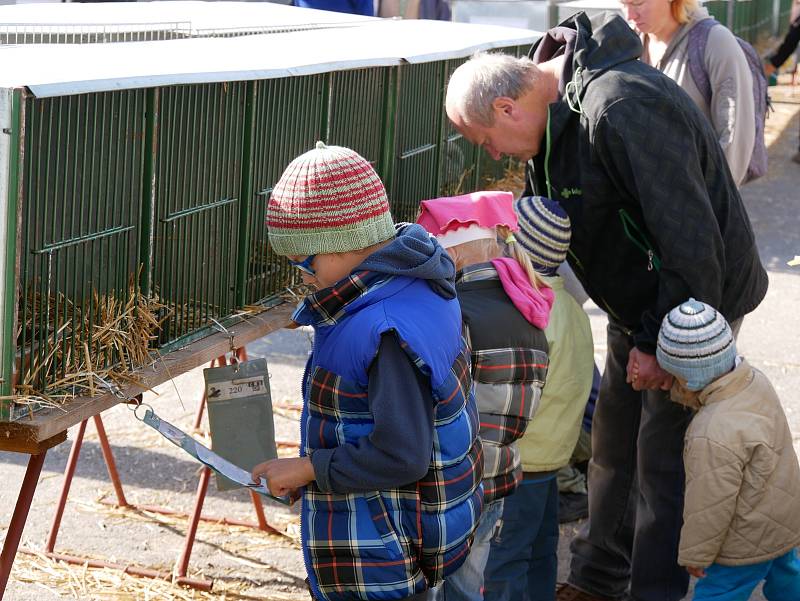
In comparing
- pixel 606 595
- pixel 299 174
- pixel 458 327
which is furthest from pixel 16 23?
pixel 606 595

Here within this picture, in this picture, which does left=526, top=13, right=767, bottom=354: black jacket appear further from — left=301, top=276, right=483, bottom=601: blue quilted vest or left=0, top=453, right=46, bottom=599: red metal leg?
left=0, top=453, right=46, bottom=599: red metal leg

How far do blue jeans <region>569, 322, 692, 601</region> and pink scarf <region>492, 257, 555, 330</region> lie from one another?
90 centimetres

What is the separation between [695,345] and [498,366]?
2.23 ft

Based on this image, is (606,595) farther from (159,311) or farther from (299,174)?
(299,174)

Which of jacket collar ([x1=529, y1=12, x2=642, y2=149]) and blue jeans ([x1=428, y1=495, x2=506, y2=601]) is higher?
jacket collar ([x1=529, y1=12, x2=642, y2=149])

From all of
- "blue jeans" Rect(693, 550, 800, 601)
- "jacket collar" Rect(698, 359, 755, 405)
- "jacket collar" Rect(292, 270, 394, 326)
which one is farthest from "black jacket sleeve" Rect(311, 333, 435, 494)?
"blue jeans" Rect(693, 550, 800, 601)

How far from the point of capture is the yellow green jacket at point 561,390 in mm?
3477

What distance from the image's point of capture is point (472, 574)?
9.32 ft

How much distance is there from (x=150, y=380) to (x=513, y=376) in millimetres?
904

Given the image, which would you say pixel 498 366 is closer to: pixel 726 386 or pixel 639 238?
pixel 639 238

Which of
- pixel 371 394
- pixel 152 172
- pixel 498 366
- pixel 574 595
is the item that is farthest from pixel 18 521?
pixel 574 595

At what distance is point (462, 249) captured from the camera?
9.93 ft

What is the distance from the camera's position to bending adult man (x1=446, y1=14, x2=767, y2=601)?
3.17 meters

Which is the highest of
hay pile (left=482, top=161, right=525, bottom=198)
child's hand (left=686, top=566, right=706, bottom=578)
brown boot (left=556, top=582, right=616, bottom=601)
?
hay pile (left=482, top=161, right=525, bottom=198)
